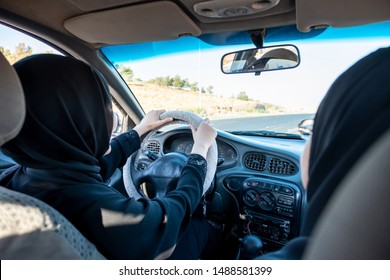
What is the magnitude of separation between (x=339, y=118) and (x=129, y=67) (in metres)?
Result: 2.87

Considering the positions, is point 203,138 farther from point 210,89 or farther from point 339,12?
point 210,89

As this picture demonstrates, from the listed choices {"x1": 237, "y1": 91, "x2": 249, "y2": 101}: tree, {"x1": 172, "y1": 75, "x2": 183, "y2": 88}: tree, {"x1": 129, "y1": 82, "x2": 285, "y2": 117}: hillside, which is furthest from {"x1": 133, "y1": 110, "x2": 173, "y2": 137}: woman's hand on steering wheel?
{"x1": 237, "y1": 91, "x2": 249, "y2": 101}: tree

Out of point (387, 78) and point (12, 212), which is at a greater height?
point (387, 78)

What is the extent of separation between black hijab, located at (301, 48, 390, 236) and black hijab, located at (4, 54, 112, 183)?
85 centimetres

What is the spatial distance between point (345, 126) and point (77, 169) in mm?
Answer: 921

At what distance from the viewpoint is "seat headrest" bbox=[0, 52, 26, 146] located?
2.74ft

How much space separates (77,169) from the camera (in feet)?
3.75

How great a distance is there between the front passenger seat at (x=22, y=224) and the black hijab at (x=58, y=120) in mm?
223

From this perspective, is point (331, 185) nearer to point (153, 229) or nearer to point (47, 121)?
point (153, 229)

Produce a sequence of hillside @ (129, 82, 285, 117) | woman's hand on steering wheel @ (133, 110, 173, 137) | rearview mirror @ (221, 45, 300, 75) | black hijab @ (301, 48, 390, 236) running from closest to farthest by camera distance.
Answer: black hijab @ (301, 48, 390, 236) < woman's hand on steering wheel @ (133, 110, 173, 137) < rearview mirror @ (221, 45, 300, 75) < hillside @ (129, 82, 285, 117)

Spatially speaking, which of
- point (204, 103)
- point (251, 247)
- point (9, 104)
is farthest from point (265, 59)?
point (204, 103)

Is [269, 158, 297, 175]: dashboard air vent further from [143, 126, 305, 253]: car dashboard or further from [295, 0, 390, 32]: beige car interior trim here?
[295, 0, 390, 32]: beige car interior trim

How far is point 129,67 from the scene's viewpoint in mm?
3268

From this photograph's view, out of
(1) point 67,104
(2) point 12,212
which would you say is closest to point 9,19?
(1) point 67,104
